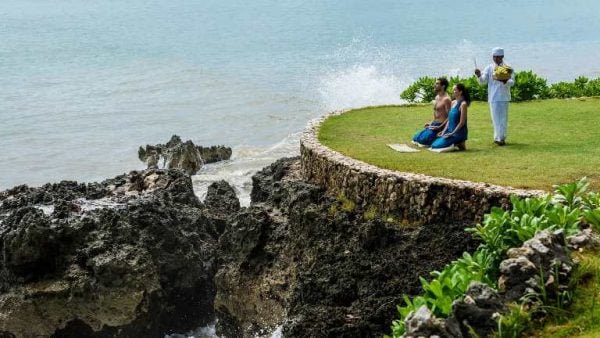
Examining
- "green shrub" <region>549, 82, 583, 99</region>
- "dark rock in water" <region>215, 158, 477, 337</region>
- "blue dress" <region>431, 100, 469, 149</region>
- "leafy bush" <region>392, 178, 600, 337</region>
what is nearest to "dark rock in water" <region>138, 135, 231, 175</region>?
"dark rock in water" <region>215, 158, 477, 337</region>

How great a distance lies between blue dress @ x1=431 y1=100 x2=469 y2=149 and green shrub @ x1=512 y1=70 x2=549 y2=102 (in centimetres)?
606

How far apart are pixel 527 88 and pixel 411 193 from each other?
9.71 metres

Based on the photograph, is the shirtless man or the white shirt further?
the shirtless man

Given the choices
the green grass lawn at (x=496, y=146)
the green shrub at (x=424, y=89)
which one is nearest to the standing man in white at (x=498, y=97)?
the green grass lawn at (x=496, y=146)

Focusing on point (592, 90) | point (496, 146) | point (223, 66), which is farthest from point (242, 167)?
point (223, 66)

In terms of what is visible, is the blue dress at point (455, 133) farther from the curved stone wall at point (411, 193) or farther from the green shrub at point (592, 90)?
the green shrub at point (592, 90)

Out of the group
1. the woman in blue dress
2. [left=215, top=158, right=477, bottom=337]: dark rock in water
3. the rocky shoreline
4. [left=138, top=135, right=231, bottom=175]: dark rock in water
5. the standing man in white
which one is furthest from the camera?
[left=138, top=135, right=231, bottom=175]: dark rock in water

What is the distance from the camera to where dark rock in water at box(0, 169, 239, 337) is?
12.4m

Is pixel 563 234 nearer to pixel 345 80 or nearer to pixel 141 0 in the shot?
pixel 345 80

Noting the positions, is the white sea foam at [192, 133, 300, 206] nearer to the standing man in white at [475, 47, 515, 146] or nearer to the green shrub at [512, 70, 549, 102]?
the standing man in white at [475, 47, 515, 146]

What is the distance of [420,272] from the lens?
1114 centimetres

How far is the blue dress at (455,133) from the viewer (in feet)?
49.2

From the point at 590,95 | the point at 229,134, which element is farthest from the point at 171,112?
the point at 590,95

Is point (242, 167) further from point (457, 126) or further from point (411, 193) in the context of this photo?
point (411, 193)
